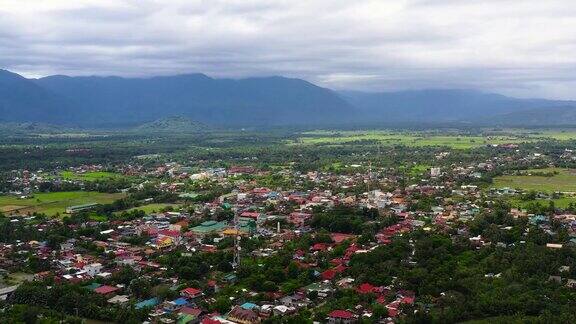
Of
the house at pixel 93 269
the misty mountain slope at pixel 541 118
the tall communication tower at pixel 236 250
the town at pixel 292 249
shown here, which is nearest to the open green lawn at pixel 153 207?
the town at pixel 292 249

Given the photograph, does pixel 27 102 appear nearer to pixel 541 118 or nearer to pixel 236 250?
pixel 541 118

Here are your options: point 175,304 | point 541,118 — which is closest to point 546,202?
point 175,304

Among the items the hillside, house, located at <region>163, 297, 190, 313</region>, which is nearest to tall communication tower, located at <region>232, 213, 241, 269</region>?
house, located at <region>163, 297, 190, 313</region>

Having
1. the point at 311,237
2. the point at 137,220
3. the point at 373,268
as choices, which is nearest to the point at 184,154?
the point at 137,220

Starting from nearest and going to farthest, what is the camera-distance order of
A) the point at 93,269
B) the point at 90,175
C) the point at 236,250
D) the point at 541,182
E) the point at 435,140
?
the point at 93,269
the point at 236,250
the point at 541,182
the point at 90,175
the point at 435,140

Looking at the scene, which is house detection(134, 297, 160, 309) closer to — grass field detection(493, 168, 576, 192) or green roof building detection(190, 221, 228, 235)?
green roof building detection(190, 221, 228, 235)

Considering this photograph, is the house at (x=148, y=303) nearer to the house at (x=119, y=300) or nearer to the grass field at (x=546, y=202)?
the house at (x=119, y=300)
